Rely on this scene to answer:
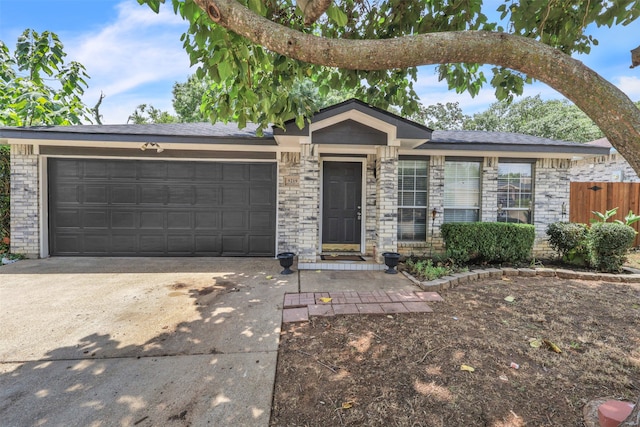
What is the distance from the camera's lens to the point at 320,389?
217 centimetres

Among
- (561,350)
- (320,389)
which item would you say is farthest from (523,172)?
(320,389)

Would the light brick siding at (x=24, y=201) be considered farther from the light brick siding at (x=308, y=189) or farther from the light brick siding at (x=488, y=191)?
the light brick siding at (x=488, y=191)

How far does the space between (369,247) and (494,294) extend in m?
2.80

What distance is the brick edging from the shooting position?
4.64 m

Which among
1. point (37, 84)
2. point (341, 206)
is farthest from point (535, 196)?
point (37, 84)

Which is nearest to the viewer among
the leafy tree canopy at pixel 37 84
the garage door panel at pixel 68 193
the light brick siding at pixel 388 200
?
the light brick siding at pixel 388 200

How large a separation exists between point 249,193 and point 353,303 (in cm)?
399

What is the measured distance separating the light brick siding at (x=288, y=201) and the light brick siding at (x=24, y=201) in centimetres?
530

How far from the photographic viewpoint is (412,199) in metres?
6.64

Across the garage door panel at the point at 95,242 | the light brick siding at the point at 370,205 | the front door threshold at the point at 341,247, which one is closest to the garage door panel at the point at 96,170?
the garage door panel at the point at 95,242

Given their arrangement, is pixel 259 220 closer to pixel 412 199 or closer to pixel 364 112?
pixel 364 112

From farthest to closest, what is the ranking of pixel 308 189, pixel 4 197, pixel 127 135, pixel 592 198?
pixel 592 198
pixel 4 197
pixel 127 135
pixel 308 189

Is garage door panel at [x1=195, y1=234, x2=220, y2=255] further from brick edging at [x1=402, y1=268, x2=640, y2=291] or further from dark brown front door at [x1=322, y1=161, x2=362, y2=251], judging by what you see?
brick edging at [x1=402, y1=268, x2=640, y2=291]

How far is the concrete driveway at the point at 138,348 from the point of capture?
6.50ft
